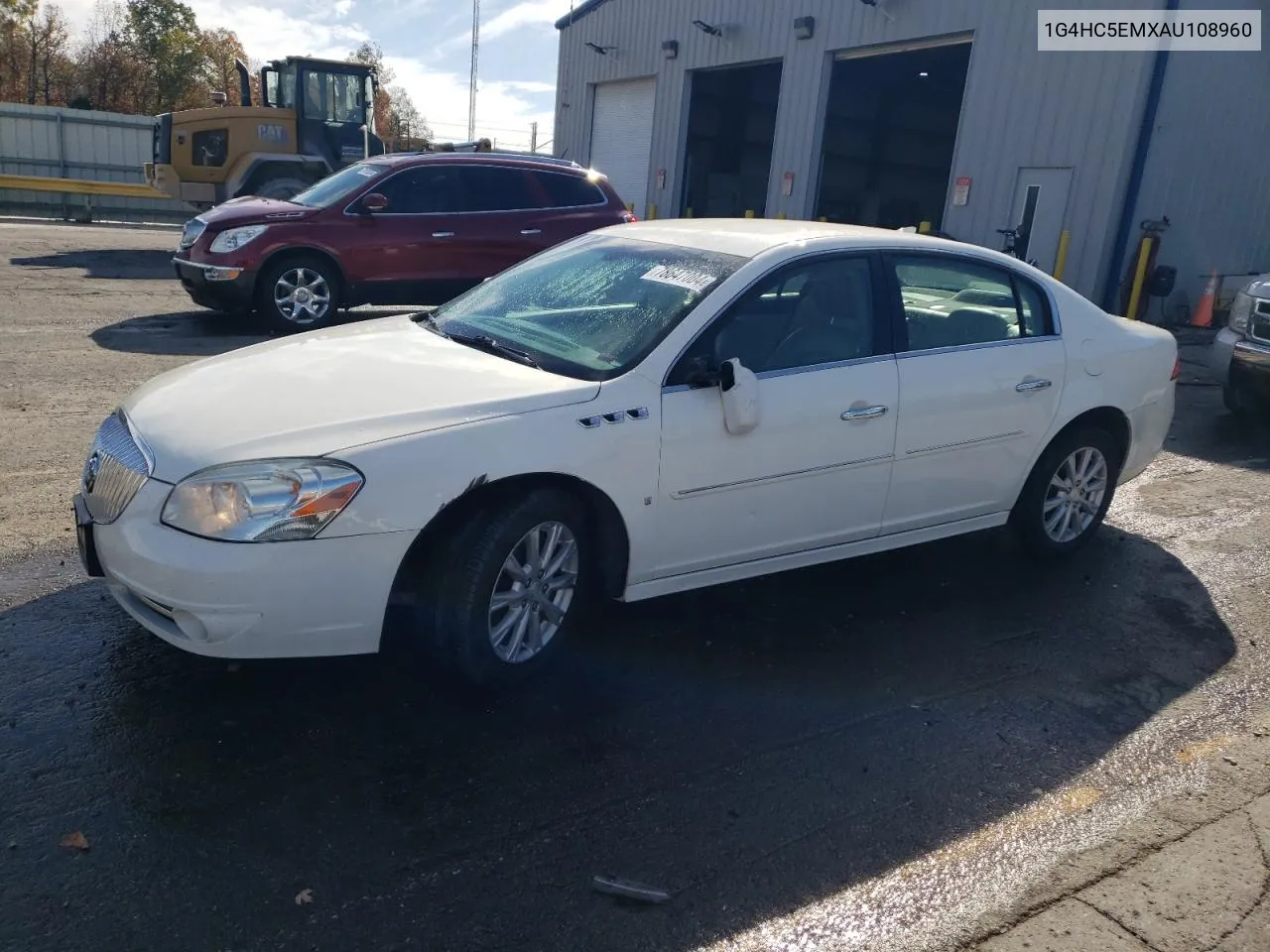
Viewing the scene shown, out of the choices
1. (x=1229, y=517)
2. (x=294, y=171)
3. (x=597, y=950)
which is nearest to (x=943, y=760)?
(x=597, y=950)

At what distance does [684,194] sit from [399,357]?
60.8 feet

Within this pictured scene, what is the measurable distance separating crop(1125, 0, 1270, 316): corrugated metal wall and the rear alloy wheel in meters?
10.2

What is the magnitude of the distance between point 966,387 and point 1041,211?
11067mm

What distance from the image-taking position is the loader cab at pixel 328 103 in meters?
18.3

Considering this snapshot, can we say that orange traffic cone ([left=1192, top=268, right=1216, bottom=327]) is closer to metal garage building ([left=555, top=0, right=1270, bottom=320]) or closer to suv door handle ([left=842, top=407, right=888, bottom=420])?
metal garage building ([left=555, top=0, right=1270, bottom=320])

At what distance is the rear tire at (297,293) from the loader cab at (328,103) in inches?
358

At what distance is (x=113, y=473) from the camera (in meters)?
3.38

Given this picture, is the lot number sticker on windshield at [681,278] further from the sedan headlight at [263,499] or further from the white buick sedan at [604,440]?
the sedan headlight at [263,499]

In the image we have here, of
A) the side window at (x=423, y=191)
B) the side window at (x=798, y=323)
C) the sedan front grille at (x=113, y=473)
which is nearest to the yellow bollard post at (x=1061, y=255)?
the side window at (x=423, y=191)


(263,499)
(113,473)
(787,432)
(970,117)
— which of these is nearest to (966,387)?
(787,432)

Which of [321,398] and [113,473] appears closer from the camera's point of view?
[113,473]

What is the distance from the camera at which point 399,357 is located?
3.98 metres

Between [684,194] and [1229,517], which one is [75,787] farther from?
[684,194]

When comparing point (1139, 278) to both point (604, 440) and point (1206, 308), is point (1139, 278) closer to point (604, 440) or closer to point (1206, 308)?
point (1206, 308)
